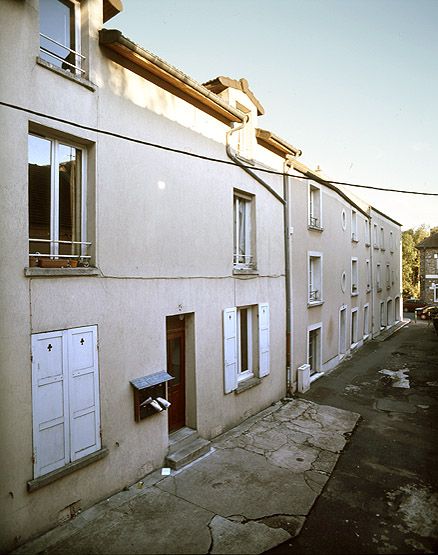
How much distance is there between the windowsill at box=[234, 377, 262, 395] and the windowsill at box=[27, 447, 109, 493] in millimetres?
3644

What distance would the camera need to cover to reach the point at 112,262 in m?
5.62

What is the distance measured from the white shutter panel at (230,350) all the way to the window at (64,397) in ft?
10.7

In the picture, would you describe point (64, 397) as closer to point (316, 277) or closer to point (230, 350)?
point (230, 350)

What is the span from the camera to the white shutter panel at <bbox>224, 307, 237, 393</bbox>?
792 cm

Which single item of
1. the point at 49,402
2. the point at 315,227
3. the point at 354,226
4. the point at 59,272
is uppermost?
the point at 354,226

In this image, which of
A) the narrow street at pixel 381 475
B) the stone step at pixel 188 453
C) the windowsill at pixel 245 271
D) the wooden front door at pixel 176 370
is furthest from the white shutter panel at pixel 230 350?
the narrow street at pixel 381 475

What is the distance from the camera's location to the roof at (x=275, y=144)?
9352 millimetres

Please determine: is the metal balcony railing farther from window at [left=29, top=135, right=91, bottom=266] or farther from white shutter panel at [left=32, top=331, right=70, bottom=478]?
white shutter panel at [left=32, top=331, right=70, bottom=478]

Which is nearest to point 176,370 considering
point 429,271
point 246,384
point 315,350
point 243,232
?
point 246,384

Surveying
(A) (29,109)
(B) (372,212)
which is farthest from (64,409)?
(B) (372,212)

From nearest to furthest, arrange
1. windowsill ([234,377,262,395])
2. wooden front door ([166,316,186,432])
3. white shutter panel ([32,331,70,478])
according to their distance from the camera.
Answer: white shutter panel ([32,331,70,478])
wooden front door ([166,316,186,432])
windowsill ([234,377,262,395])

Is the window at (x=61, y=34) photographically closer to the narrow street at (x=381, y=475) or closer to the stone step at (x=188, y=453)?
the stone step at (x=188, y=453)

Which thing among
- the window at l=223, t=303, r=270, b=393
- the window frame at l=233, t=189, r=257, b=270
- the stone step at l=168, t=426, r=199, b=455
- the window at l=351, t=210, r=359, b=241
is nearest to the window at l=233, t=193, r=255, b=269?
the window frame at l=233, t=189, r=257, b=270

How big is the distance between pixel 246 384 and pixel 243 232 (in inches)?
152
